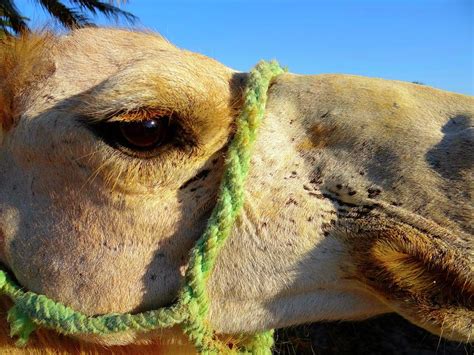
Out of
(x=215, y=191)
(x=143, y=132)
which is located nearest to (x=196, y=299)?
(x=215, y=191)

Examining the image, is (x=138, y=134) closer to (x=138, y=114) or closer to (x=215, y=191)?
(x=138, y=114)

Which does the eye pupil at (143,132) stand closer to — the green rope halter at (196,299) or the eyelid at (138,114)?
the eyelid at (138,114)

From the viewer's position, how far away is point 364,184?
1676mm

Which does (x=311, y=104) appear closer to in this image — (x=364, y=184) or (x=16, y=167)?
(x=364, y=184)

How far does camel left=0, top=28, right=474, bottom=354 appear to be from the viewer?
162 centimetres

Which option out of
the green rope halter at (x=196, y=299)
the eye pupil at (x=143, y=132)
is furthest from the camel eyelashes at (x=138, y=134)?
the green rope halter at (x=196, y=299)

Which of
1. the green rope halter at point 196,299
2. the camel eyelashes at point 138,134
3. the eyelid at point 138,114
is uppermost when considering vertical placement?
the eyelid at point 138,114

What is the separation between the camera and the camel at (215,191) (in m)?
1.62

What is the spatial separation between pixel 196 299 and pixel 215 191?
1.23 ft

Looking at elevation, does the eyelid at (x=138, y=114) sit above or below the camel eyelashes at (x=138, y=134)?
above

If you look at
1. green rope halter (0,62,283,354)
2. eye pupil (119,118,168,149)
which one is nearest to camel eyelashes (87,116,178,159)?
eye pupil (119,118,168,149)

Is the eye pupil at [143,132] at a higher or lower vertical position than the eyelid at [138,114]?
lower

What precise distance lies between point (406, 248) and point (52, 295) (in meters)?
1.23

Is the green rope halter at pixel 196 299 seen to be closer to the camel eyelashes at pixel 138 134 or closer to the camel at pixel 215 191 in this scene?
the camel at pixel 215 191
